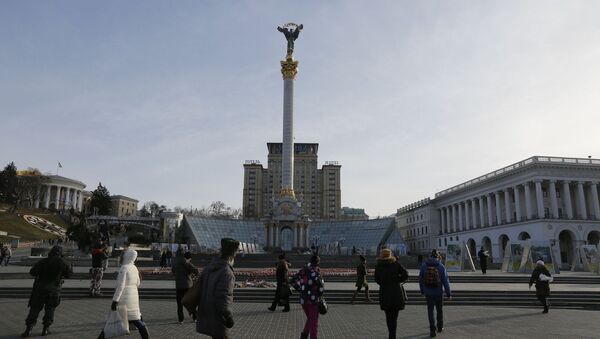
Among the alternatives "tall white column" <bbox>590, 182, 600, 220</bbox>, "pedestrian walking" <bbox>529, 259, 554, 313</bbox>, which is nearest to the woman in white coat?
"pedestrian walking" <bbox>529, 259, 554, 313</bbox>

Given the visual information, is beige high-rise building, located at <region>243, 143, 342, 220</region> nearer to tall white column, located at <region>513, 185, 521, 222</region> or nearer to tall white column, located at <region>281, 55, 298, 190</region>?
tall white column, located at <region>281, 55, 298, 190</region>

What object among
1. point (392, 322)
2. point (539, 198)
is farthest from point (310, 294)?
point (539, 198)

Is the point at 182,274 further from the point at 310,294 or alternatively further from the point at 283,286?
the point at 310,294

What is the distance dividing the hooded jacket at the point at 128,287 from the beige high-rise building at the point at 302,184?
473 feet

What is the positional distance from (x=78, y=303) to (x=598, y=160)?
68.8 m

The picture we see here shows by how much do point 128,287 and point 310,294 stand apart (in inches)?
142

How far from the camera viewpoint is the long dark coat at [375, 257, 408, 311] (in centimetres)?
901

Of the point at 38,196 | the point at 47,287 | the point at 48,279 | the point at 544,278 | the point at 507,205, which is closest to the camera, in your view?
the point at 47,287

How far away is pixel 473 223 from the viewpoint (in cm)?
7838

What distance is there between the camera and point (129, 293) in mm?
8750

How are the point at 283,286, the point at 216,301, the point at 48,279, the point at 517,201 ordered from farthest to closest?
the point at 517,201
the point at 283,286
the point at 48,279
the point at 216,301

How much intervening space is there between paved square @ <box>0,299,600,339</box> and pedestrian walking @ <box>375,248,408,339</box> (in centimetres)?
118

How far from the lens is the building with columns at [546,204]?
193ft

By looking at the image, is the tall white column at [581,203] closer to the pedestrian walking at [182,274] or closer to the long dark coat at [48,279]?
the pedestrian walking at [182,274]
